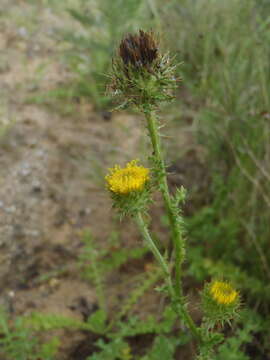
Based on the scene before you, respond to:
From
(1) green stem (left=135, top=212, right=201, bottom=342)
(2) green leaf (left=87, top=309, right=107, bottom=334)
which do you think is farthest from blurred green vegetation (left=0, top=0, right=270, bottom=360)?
(1) green stem (left=135, top=212, right=201, bottom=342)

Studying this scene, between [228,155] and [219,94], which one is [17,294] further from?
[219,94]

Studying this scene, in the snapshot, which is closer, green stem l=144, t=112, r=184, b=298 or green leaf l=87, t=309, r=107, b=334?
green stem l=144, t=112, r=184, b=298

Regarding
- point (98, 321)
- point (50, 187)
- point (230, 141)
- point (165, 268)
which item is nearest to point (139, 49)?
point (165, 268)

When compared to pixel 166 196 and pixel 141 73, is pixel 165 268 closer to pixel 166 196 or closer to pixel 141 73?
pixel 166 196

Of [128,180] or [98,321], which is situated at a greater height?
[128,180]

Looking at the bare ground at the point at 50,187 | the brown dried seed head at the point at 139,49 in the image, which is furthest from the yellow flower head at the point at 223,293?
the bare ground at the point at 50,187

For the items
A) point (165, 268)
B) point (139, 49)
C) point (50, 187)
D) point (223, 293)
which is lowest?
point (223, 293)

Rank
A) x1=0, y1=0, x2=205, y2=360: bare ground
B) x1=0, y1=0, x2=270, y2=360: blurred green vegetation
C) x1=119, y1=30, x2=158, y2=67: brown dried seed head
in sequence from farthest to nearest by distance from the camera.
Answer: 1. x1=0, y1=0, x2=205, y2=360: bare ground
2. x1=0, y1=0, x2=270, y2=360: blurred green vegetation
3. x1=119, y1=30, x2=158, y2=67: brown dried seed head

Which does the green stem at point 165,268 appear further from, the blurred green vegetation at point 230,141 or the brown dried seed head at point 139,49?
the brown dried seed head at point 139,49

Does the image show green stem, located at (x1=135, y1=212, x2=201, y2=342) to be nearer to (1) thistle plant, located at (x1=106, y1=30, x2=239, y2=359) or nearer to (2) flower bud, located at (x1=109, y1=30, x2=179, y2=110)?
(1) thistle plant, located at (x1=106, y1=30, x2=239, y2=359)
